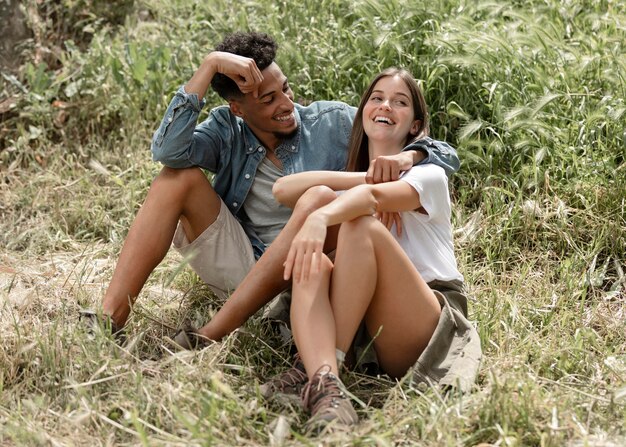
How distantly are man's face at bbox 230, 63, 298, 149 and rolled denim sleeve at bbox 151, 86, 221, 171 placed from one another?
189mm

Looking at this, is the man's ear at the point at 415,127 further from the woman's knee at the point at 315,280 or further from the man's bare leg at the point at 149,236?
the man's bare leg at the point at 149,236

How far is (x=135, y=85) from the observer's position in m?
5.23

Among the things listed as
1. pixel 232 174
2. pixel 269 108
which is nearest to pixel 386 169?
pixel 269 108

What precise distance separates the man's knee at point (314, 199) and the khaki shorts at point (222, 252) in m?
0.51

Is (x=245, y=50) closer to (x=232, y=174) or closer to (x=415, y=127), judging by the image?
(x=232, y=174)

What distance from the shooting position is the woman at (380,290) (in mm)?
2939

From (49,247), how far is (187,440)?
219 centimetres

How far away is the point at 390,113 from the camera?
3.37 metres

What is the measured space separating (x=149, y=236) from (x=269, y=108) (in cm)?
66

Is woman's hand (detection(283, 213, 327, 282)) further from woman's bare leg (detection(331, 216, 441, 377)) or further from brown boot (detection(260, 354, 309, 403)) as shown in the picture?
brown boot (detection(260, 354, 309, 403))

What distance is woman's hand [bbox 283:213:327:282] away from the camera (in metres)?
2.93

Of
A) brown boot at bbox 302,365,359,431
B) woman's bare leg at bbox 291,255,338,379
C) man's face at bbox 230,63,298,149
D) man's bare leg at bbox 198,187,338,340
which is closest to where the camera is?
brown boot at bbox 302,365,359,431

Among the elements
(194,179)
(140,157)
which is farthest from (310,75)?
(194,179)

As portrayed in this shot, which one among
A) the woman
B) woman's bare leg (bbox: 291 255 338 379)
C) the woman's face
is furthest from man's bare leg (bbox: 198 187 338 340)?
the woman's face
